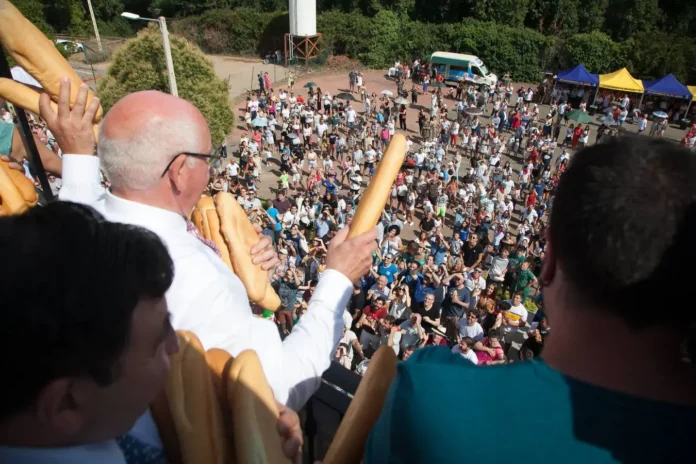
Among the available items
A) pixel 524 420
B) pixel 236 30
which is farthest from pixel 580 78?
pixel 524 420

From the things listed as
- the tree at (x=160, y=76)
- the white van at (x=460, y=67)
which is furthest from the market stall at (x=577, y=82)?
the tree at (x=160, y=76)

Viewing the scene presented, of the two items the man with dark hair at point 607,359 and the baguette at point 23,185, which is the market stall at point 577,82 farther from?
the man with dark hair at point 607,359

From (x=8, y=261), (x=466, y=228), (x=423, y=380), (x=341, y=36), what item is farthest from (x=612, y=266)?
(x=341, y=36)

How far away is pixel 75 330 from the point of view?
844 mm

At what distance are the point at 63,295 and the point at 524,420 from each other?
2.99 feet

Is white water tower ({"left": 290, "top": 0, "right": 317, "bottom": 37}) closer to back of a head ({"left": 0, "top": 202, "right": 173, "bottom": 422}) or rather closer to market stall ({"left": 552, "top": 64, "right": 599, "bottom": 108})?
market stall ({"left": 552, "top": 64, "right": 599, "bottom": 108})

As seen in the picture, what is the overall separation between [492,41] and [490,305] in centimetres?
2980

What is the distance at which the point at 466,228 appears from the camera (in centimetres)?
1204

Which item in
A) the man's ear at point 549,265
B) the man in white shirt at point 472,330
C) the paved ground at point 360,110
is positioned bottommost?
the paved ground at point 360,110

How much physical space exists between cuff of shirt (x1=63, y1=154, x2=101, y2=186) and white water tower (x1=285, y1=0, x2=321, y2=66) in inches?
1310

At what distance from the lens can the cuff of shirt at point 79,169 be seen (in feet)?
7.64

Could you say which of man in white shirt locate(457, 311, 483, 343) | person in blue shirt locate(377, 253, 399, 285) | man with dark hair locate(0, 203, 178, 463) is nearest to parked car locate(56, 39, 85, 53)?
person in blue shirt locate(377, 253, 399, 285)

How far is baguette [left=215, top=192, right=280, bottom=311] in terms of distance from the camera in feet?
7.12

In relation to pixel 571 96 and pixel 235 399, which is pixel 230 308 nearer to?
pixel 235 399
